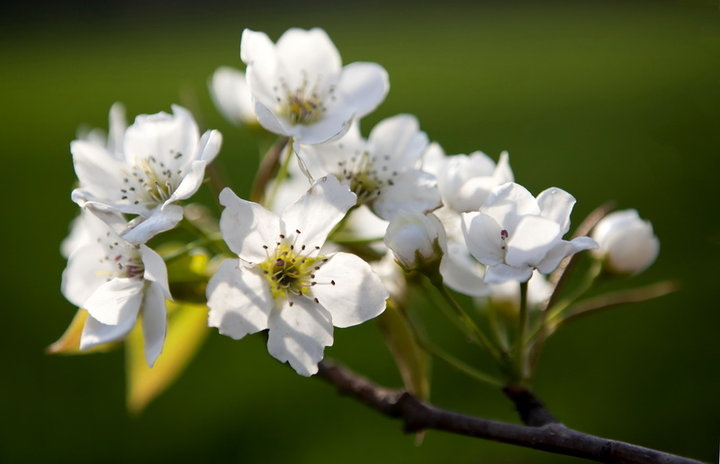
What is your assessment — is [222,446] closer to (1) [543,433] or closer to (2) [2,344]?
(2) [2,344]

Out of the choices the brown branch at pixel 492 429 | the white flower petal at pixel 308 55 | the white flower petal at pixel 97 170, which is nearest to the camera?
the brown branch at pixel 492 429

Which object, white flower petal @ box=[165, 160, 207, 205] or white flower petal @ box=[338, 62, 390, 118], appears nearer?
white flower petal @ box=[165, 160, 207, 205]

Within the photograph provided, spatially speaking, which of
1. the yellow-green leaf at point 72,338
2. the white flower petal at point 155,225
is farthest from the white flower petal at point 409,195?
Answer: the yellow-green leaf at point 72,338

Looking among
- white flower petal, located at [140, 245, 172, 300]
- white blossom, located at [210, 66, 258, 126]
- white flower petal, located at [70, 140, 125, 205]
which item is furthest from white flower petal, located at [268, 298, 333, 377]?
white blossom, located at [210, 66, 258, 126]

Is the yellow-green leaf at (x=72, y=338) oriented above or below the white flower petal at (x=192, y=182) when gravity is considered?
below

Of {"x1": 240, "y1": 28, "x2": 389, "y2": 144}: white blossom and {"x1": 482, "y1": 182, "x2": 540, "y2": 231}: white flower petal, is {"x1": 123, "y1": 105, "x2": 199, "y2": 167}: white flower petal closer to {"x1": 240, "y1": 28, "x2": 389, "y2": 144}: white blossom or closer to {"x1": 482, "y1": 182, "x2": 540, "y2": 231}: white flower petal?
{"x1": 240, "y1": 28, "x2": 389, "y2": 144}: white blossom

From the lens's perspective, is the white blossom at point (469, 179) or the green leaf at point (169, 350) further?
the green leaf at point (169, 350)

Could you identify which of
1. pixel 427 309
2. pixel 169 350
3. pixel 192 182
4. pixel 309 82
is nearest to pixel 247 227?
pixel 192 182

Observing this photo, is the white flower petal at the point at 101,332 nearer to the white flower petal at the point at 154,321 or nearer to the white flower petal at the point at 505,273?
the white flower petal at the point at 154,321
